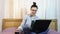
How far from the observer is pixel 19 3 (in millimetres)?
3273

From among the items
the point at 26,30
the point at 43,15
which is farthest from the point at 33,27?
the point at 43,15

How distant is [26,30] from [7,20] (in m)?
1.53

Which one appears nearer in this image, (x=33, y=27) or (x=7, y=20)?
(x=33, y=27)

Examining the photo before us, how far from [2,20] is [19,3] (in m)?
0.62

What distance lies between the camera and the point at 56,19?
3287mm

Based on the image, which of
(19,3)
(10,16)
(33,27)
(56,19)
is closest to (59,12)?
(56,19)

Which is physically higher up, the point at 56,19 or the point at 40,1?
the point at 40,1

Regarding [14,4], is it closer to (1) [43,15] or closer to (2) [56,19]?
(1) [43,15]

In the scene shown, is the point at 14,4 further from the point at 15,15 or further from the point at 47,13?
the point at 47,13

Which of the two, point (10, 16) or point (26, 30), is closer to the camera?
point (26, 30)

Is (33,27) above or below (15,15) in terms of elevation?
below

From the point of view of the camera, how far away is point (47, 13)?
3312mm

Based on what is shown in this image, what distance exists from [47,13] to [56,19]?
0.28 meters

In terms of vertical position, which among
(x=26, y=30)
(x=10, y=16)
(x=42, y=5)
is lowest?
(x=26, y=30)
